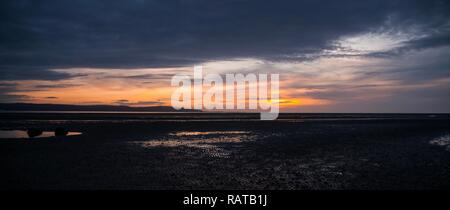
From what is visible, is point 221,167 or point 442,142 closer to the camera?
point 221,167

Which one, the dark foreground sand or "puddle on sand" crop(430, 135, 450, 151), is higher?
"puddle on sand" crop(430, 135, 450, 151)

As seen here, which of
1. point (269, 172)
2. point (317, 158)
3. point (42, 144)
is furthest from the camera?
point (42, 144)

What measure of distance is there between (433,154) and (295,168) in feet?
33.4

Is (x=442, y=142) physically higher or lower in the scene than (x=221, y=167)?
higher

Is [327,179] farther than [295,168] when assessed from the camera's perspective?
No

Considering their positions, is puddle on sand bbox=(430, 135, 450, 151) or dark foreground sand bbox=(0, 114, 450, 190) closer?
dark foreground sand bbox=(0, 114, 450, 190)

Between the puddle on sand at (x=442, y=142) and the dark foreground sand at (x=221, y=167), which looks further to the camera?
the puddle on sand at (x=442, y=142)

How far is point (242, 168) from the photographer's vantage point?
16.4m

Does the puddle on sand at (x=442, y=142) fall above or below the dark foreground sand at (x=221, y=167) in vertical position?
above
